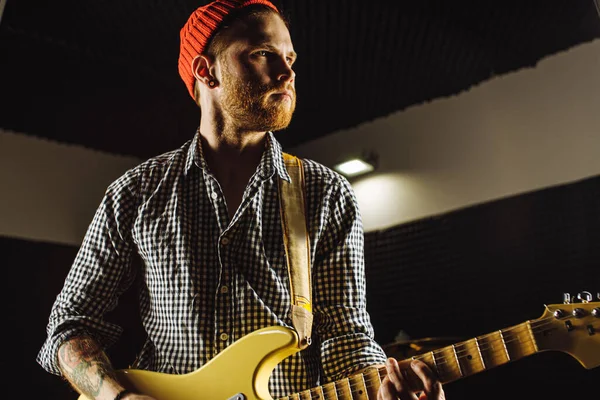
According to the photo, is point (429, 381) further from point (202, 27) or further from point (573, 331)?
point (202, 27)

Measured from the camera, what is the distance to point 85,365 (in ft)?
4.59

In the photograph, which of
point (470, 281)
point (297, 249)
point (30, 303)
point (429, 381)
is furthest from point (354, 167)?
point (429, 381)

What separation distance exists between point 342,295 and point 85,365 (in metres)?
0.69

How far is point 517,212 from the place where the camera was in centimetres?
251

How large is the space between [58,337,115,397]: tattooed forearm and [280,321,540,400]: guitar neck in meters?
0.53

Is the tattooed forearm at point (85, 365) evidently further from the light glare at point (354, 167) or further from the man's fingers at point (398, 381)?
the light glare at point (354, 167)

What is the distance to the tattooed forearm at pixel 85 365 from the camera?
53.9 inches

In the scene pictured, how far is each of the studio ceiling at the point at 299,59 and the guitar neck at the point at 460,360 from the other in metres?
1.73

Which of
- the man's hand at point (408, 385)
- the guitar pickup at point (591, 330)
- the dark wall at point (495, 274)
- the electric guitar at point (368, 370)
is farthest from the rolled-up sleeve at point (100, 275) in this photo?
the dark wall at point (495, 274)

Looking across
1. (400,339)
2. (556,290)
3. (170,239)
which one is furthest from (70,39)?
(556,290)

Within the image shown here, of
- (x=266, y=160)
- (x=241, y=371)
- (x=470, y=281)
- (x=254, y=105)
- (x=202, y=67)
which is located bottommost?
(x=470, y=281)

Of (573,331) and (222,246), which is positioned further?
(222,246)

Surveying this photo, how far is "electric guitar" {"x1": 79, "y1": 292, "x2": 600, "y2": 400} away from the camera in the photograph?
1.12 metres

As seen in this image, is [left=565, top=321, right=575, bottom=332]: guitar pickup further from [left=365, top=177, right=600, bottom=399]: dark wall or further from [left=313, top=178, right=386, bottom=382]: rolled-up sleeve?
[left=365, top=177, right=600, bottom=399]: dark wall
